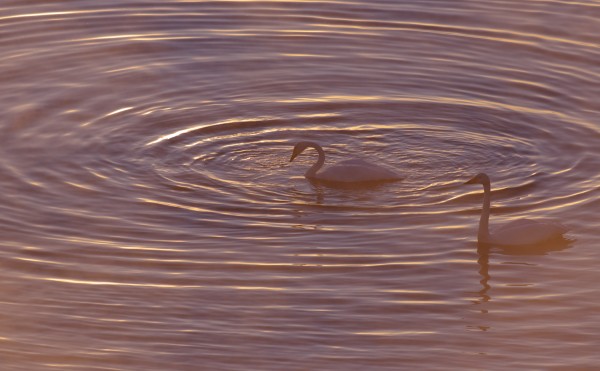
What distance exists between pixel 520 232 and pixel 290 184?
333 cm

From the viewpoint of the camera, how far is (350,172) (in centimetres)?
1939

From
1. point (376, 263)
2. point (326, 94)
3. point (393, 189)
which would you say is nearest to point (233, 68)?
point (326, 94)

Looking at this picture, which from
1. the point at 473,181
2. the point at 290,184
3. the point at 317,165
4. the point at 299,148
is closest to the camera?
the point at 473,181

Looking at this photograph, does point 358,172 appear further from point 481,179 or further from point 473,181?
point 481,179

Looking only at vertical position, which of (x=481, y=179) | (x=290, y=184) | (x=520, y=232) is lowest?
(x=520, y=232)

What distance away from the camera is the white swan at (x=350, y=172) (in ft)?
63.5

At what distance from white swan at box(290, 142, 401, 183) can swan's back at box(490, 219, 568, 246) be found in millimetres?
2071

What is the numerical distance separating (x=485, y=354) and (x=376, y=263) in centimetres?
241

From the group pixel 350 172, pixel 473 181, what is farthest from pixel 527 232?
pixel 350 172

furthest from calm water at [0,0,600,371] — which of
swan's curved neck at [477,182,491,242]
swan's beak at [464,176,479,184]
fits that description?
swan's beak at [464,176,479,184]

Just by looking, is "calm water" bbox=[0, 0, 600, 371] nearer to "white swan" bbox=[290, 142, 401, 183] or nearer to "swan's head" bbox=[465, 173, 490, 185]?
"white swan" bbox=[290, 142, 401, 183]

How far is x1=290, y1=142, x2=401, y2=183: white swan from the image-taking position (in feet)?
63.5

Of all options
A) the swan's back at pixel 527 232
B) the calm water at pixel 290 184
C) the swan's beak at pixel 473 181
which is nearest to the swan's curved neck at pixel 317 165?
the calm water at pixel 290 184

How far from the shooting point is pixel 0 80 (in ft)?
77.3
